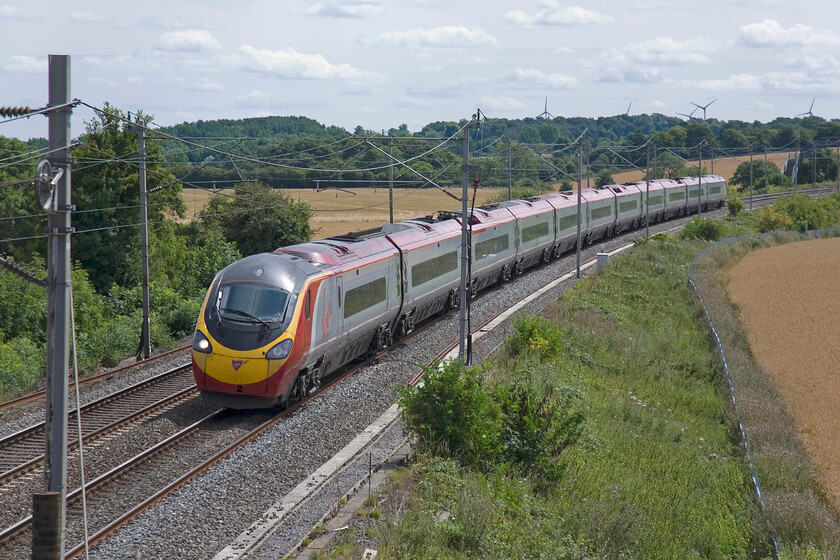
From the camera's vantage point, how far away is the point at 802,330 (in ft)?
111

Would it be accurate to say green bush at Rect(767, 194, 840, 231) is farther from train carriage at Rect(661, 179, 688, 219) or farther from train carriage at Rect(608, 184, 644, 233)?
train carriage at Rect(608, 184, 644, 233)

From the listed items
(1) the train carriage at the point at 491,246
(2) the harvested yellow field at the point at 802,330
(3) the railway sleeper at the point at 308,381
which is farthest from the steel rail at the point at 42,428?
(2) the harvested yellow field at the point at 802,330

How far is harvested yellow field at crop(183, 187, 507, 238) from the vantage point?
74125mm

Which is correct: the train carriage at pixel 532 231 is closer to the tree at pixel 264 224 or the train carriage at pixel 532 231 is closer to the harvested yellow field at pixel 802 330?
the harvested yellow field at pixel 802 330

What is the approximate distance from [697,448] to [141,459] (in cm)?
1176

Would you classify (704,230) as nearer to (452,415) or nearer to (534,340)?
(534,340)

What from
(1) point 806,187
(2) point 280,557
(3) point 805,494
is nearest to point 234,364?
(2) point 280,557

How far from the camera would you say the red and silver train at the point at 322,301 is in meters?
16.4

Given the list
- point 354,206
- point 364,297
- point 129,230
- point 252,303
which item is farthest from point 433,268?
point 354,206

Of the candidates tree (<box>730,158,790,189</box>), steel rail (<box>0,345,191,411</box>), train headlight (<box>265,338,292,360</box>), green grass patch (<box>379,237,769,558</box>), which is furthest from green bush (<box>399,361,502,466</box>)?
tree (<box>730,158,790,189</box>)

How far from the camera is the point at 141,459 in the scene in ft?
47.4

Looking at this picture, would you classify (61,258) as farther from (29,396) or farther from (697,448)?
(697,448)

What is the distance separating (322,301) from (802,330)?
23.3 m

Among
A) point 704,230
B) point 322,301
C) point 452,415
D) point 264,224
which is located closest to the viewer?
point 452,415
